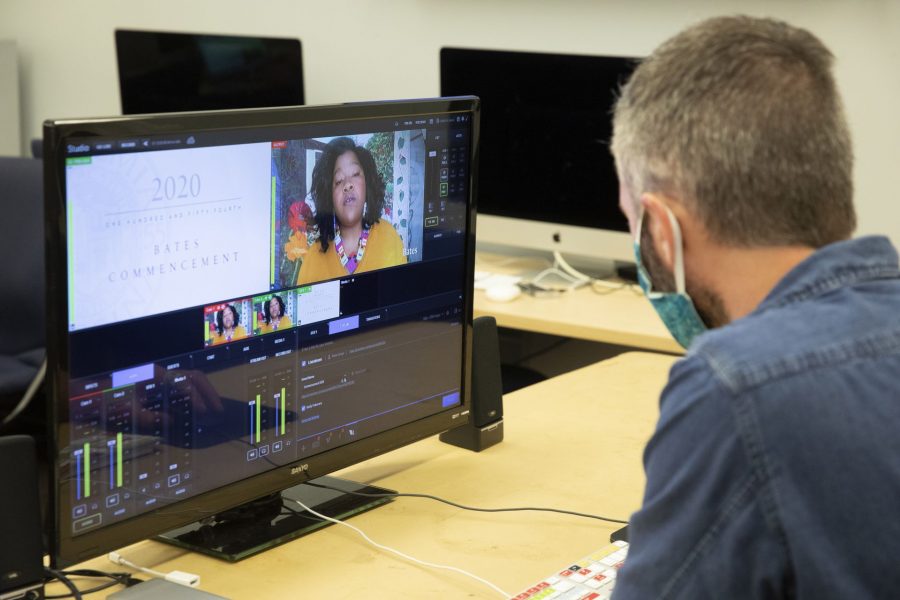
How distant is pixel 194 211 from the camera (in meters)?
1.33

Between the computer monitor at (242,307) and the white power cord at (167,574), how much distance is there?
55 mm

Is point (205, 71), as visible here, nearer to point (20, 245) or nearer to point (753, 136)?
point (20, 245)

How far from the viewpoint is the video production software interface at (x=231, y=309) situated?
1.25 meters

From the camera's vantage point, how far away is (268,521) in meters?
1.53

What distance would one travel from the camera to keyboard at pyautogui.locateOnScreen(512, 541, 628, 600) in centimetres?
132

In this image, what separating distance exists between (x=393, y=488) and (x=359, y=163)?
1.58 feet

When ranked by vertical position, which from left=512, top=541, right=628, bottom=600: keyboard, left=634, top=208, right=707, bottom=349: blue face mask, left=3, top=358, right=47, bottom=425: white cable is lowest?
left=3, top=358, right=47, bottom=425: white cable

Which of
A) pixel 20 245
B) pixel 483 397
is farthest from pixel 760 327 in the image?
pixel 20 245

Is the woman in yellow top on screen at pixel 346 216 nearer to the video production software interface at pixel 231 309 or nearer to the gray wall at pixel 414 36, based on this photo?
the video production software interface at pixel 231 309

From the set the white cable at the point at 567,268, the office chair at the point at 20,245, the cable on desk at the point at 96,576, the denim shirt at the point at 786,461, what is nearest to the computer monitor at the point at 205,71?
the office chair at the point at 20,245

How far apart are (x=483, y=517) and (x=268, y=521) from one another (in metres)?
0.29

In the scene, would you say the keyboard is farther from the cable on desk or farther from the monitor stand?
the cable on desk

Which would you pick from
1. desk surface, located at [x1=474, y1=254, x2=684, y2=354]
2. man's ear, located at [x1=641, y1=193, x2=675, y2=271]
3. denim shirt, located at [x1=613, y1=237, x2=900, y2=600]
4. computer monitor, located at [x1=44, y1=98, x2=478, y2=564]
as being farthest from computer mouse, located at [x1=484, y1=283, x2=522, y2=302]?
denim shirt, located at [x1=613, y1=237, x2=900, y2=600]

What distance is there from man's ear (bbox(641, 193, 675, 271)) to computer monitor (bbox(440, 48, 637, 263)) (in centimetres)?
172
